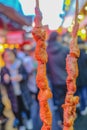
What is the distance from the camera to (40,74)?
770 mm

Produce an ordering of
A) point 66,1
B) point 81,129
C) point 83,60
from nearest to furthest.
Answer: point 66,1 < point 81,129 < point 83,60

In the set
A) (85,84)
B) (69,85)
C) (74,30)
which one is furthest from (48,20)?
(85,84)

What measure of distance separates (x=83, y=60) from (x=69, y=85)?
8.02ft

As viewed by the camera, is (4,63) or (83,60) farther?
(83,60)

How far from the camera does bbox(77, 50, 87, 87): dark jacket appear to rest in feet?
10.5

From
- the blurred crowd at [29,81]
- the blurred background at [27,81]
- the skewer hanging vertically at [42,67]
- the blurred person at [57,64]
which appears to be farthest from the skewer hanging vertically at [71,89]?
the blurred person at [57,64]

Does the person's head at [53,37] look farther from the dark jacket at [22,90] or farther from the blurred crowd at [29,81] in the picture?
the dark jacket at [22,90]

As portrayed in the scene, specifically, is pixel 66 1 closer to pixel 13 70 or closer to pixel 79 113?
pixel 13 70

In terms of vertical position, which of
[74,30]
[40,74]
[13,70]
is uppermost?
[74,30]

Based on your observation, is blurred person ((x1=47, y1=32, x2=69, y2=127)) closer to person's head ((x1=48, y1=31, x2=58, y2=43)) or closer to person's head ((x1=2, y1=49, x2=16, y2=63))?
person's head ((x1=48, y1=31, x2=58, y2=43))

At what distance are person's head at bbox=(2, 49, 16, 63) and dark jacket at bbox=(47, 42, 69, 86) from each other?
36cm

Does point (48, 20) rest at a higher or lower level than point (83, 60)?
higher

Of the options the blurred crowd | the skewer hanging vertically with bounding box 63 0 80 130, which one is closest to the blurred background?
the blurred crowd

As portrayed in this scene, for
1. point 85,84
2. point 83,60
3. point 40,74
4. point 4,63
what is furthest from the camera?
point 85,84
